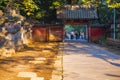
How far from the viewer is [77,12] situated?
3747cm

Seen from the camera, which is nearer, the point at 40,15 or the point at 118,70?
the point at 118,70

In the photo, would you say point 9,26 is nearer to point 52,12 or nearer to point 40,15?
point 40,15

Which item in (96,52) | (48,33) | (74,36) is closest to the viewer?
(96,52)

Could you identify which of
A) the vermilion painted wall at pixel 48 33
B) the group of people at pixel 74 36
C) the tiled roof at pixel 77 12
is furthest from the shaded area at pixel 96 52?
the group of people at pixel 74 36

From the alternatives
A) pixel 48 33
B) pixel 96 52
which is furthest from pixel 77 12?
pixel 96 52

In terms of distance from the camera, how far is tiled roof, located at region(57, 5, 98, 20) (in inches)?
1441

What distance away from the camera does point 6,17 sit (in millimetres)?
19094

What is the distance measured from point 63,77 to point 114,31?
22.7 metres

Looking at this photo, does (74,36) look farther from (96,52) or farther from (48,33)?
(96,52)

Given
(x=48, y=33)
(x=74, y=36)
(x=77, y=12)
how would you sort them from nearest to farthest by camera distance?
(x=77, y=12) < (x=48, y=33) < (x=74, y=36)

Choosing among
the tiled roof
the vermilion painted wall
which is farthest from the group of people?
the vermilion painted wall

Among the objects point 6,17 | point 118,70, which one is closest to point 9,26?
point 6,17

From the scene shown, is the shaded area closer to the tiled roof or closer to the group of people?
the tiled roof

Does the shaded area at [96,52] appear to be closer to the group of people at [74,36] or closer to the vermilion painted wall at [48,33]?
the vermilion painted wall at [48,33]
